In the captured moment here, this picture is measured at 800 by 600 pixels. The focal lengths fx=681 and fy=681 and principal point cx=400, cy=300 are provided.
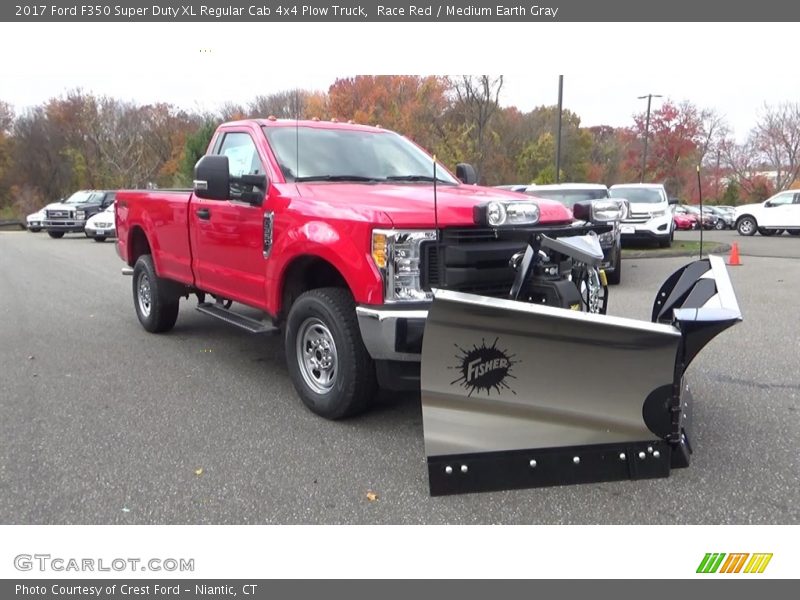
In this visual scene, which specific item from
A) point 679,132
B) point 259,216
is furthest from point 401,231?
point 679,132

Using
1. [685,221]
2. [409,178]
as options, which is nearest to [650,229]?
[409,178]

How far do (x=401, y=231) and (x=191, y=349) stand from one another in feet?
11.6

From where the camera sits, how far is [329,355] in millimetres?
4402

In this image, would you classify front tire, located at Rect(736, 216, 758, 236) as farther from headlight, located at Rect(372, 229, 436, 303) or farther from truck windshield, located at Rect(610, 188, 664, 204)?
headlight, located at Rect(372, 229, 436, 303)

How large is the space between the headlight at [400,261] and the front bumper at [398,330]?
97mm

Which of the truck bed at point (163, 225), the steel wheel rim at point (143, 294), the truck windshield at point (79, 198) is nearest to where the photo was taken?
the truck bed at point (163, 225)

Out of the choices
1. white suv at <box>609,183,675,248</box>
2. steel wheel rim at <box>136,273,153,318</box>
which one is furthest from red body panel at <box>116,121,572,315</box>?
white suv at <box>609,183,675,248</box>

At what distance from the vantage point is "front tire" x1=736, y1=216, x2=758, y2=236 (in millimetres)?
26547

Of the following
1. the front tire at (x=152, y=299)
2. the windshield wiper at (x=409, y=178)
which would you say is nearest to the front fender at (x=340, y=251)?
the windshield wiper at (x=409, y=178)

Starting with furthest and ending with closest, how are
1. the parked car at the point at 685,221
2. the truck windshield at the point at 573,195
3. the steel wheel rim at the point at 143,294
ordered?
the parked car at the point at 685,221 → the truck windshield at the point at 573,195 → the steel wheel rim at the point at 143,294

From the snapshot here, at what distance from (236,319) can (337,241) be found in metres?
1.81

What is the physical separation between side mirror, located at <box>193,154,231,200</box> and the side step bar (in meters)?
0.99

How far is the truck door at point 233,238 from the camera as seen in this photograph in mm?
4988

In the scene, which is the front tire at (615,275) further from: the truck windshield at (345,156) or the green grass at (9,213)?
the green grass at (9,213)
